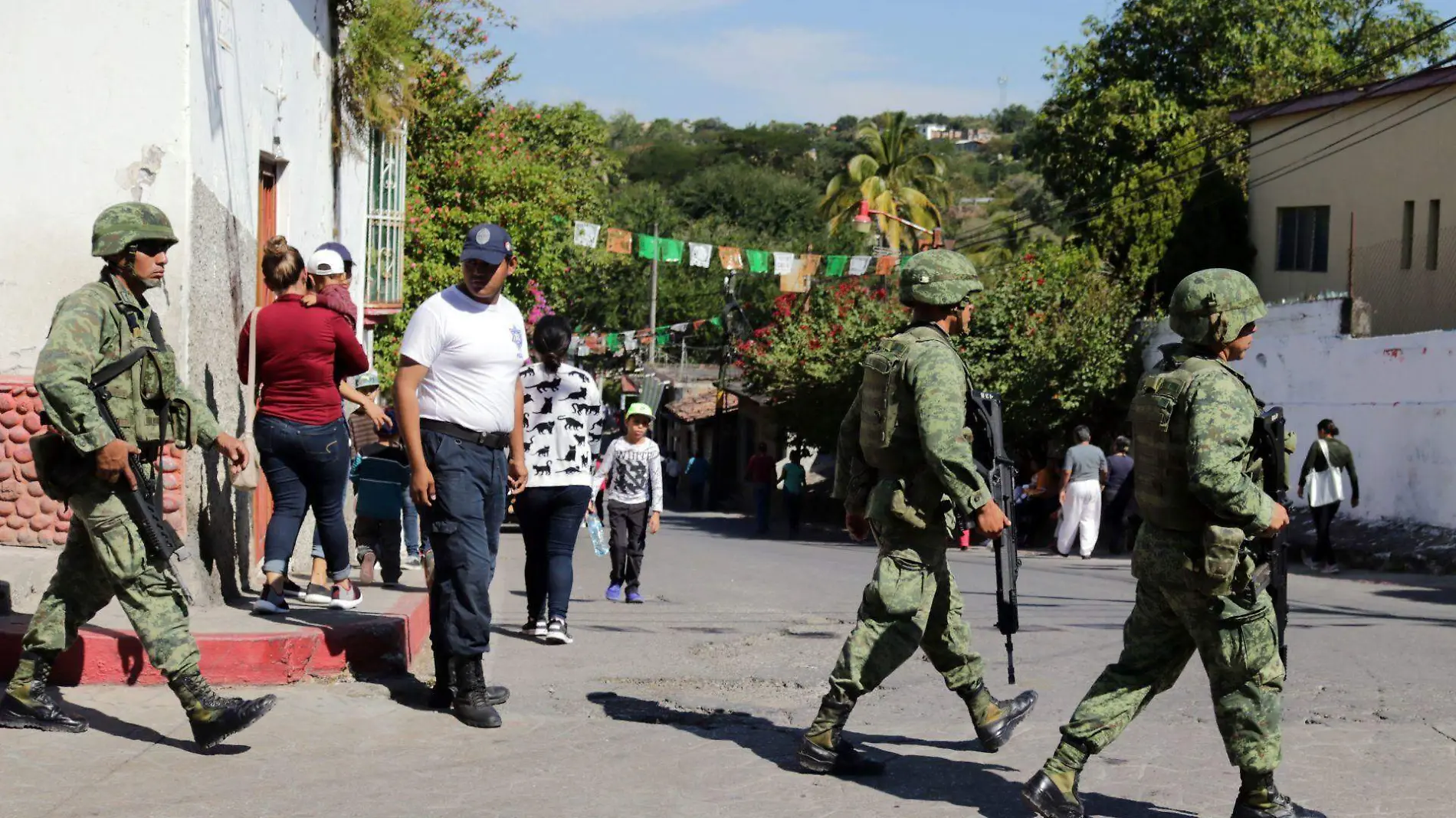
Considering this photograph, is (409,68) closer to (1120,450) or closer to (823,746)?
(823,746)

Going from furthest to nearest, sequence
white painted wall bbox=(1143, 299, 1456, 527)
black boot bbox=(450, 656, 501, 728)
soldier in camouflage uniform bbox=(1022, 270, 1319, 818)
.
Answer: white painted wall bbox=(1143, 299, 1456, 527) < black boot bbox=(450, 656, 501, 728) < soldier in camouflage uniform bbox=(1022, 270, 1319, 818)

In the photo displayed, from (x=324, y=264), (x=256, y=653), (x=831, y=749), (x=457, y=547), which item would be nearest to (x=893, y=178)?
(x=324, y=264)

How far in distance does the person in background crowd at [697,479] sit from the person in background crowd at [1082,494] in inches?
910

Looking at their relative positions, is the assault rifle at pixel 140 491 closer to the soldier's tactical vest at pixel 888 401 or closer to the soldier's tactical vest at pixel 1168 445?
the soldier's tactical vest at pixel 888 401

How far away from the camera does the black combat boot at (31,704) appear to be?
18.0 ft

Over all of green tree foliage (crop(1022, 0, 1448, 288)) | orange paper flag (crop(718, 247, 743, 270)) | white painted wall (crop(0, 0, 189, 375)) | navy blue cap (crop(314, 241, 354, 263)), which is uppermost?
green tree foliage (crop(1022, 0, 1448, 288))

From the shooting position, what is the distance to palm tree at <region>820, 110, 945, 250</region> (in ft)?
181

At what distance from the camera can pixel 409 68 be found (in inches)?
532

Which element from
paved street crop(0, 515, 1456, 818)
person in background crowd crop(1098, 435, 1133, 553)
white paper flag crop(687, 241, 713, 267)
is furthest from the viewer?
white paper flag crop(687, 241, 713, 267)

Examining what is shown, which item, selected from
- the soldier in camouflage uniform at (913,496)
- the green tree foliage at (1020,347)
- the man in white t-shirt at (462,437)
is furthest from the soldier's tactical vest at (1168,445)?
the green tree foliage at (1020,347)

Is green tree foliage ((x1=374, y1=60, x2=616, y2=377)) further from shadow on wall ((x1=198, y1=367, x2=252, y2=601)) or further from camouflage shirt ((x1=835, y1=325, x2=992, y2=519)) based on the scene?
camouflage shirt ((x1=835, y1=325, x2=992, y2=519))

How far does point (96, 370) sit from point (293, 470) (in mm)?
2193

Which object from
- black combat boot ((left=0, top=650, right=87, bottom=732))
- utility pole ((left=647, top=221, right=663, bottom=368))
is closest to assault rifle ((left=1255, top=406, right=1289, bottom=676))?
black combat boot ((left=0, top=650, right=87, bottom=732))

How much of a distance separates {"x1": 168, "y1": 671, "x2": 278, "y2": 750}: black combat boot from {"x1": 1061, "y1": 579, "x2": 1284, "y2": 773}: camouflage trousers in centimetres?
271
